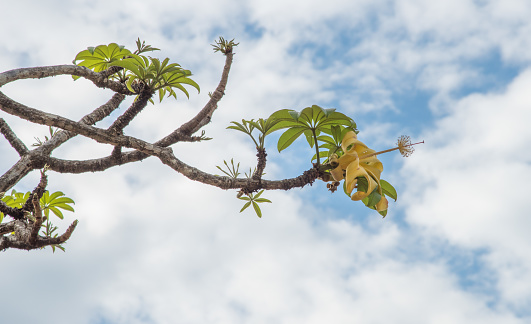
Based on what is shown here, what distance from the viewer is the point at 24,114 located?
2523mm

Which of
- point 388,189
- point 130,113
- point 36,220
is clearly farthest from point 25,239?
point 388,189

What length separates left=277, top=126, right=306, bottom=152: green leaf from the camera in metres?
2.63

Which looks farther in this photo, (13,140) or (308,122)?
(13,140)

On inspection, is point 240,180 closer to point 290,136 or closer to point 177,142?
point 290,136

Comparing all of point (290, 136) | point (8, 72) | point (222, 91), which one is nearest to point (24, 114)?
point (8, 72)

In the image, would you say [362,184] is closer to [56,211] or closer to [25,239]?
[25,239]

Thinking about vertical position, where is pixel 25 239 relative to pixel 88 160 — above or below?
below

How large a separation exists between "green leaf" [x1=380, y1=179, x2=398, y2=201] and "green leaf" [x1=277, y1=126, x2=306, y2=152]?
21.8 inches

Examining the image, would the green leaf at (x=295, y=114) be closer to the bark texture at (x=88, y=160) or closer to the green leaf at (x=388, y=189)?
the bark texture at (x=88, y=160)

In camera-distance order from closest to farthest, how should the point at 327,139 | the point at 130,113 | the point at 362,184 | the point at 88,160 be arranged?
1. the point at 362,184
2. the point at 327,139
3. the point at 130,113
4. the point at 88,160

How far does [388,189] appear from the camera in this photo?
271 centimetres

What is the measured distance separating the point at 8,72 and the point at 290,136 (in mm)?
1485

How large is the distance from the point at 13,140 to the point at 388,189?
2.17 meters

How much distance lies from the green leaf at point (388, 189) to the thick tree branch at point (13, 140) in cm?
206
